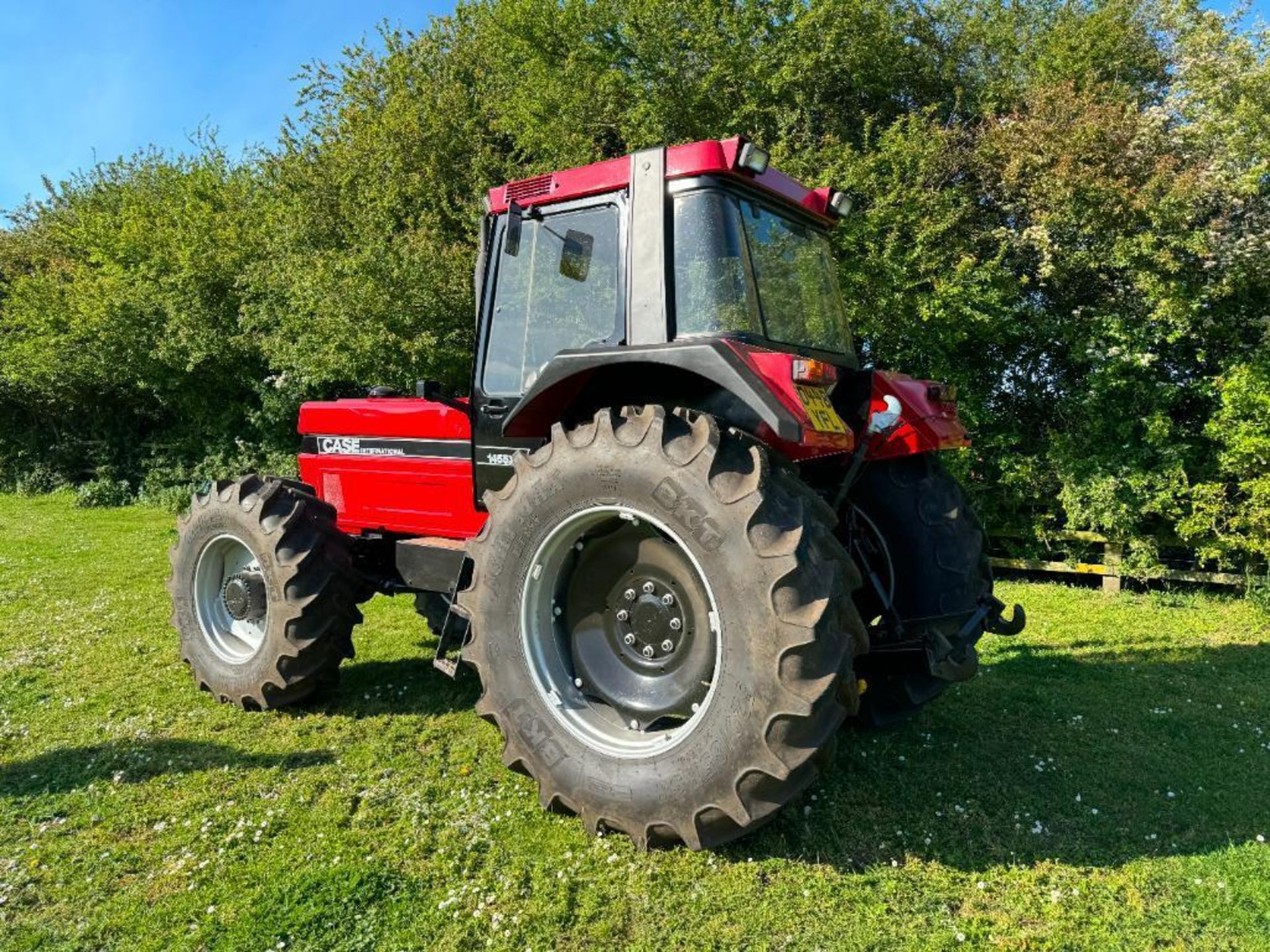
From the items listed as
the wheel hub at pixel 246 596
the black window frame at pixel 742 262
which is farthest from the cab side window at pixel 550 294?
the wheel hub at pixel 246 596

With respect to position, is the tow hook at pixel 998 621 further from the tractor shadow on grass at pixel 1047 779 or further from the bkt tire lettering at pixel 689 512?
the bkt tire lettering at pixel 689 512

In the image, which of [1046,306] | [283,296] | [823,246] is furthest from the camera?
[283,296]

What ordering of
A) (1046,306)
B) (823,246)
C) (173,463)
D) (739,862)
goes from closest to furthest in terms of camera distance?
(739,862) → (823,246) → (1046,306) → (173,463)

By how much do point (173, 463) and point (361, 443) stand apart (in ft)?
45.9

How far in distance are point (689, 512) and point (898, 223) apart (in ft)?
23.5

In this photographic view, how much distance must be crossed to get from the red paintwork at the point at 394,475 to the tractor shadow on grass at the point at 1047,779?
7.32ft

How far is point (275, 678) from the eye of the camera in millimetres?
4133

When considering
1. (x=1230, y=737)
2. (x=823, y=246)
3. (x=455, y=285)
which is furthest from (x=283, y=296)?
(x=1230, y=737)

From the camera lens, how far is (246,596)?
175 inches

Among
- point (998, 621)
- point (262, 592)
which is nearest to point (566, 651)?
point (998, 621)

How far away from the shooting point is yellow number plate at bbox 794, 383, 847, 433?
2762mm

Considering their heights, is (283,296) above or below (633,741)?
above

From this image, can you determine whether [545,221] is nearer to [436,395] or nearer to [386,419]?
[436,395]

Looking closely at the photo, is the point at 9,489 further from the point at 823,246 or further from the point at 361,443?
Answer: the point at 823,246
